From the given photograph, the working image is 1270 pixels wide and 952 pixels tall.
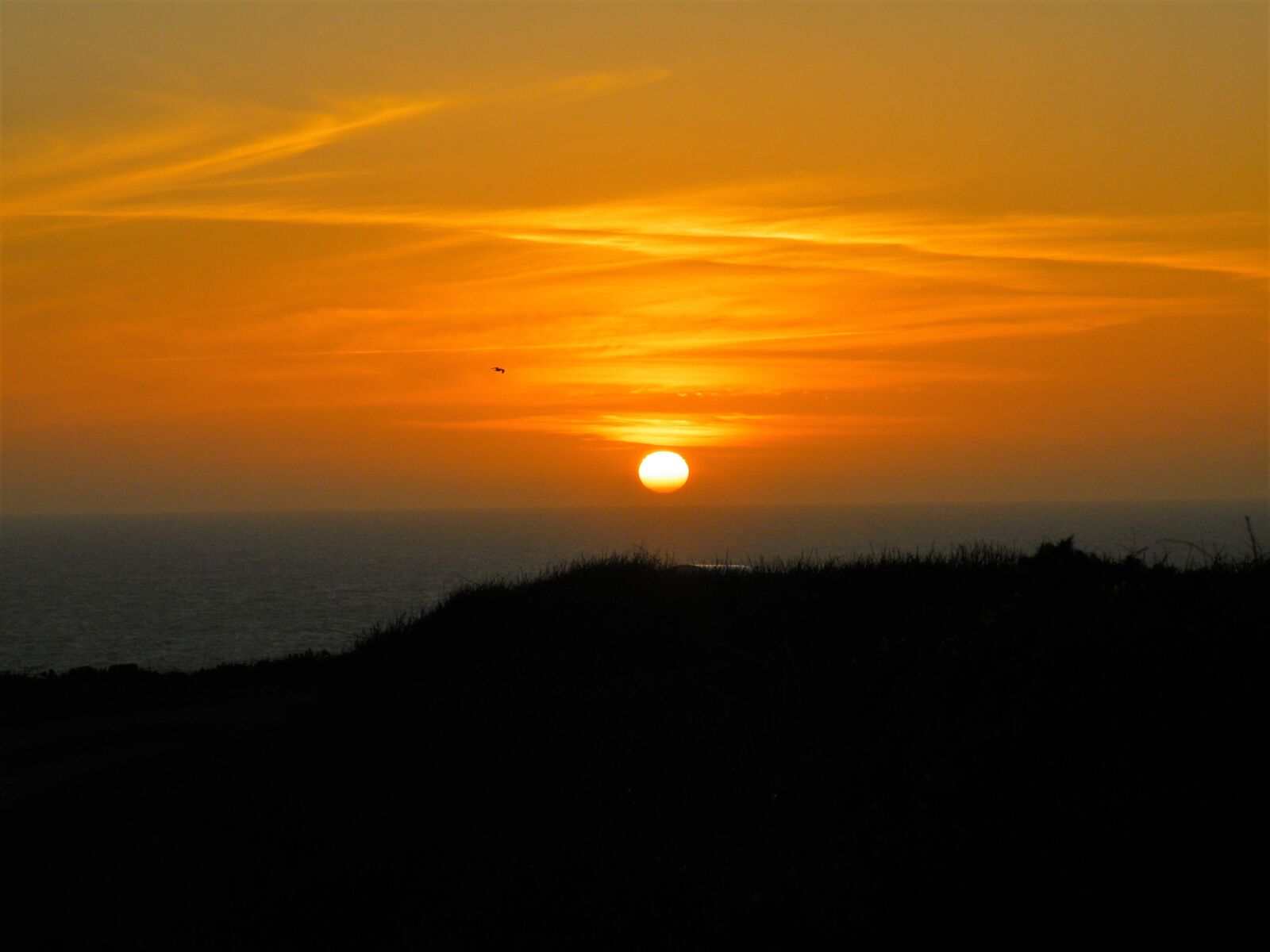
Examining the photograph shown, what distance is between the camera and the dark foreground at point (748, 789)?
7676mm

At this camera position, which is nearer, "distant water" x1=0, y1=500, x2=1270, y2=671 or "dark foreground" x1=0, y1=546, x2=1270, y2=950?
"dark foreground" x1=0, y1=546, x2=1270, y2=950

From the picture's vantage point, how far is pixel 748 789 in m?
9.98

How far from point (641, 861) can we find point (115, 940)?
4598 mm

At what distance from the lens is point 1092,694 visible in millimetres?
9148

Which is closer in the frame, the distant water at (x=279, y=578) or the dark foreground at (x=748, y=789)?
the dark foreground at (x=748, y=789)

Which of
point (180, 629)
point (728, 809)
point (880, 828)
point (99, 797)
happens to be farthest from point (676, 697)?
point (180, 629)

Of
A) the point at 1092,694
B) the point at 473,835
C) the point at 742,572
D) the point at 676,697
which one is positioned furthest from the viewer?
the point at 742,572

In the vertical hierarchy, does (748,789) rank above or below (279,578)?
above

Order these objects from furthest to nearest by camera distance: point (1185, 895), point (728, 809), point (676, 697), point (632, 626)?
point (632, 626) → point (676, 697) → point (728, 809) → point (1185, 895)

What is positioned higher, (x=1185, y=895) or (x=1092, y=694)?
(x=1092, y=694)

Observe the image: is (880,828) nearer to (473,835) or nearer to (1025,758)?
(1025,758)

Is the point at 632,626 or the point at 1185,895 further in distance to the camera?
the point at 632,626

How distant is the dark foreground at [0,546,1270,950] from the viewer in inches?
302

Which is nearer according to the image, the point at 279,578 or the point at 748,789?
the point at 748,789
